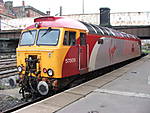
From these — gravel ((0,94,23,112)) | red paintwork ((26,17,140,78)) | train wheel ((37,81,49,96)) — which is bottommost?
gravel ((0,94,23,112))

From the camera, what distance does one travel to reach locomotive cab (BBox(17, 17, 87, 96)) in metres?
6.93

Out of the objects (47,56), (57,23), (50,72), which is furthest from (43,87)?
(57,23)

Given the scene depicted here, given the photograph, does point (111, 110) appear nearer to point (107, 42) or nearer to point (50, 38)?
point (50, 38)

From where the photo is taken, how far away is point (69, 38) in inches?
298


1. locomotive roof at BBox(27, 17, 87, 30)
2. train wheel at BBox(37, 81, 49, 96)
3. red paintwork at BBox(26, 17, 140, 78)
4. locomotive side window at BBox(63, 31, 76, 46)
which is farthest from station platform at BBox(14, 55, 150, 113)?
locomotive roof at BBox(27, 17, 87, 30)

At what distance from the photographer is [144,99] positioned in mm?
6297

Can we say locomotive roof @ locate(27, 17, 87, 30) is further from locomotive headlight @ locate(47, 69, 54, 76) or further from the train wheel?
the train wheel

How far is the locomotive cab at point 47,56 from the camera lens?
6.93 meters

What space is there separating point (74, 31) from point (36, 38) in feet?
5.22

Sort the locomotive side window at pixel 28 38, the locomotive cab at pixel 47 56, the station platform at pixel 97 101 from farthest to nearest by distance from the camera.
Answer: the locomotive side window at pixel 28 38
the locomotive cab at pixel 47 56
the station platform at pixel 97 101

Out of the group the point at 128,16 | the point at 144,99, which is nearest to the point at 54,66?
the point at 144,99

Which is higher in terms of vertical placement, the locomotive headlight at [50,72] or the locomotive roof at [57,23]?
the locomotive roof at [57,23]

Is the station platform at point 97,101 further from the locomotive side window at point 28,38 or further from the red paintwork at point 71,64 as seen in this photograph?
the locomotive side window at point 28,38

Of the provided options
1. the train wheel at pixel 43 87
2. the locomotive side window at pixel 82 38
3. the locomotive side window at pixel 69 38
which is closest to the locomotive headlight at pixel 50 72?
the train wheel at pixel 43 87
